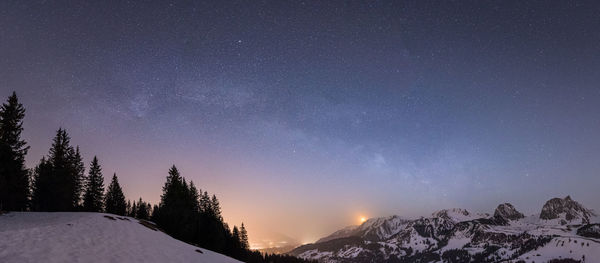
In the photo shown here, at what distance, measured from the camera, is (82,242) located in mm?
25609

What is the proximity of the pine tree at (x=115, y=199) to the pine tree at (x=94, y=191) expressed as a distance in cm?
271

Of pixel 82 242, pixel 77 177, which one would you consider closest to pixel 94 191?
pixel 77 177

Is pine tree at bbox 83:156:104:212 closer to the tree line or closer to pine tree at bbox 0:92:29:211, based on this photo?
the tree line

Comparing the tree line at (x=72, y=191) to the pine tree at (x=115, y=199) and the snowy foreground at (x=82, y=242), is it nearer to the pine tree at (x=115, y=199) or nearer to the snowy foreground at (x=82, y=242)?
the pine tree at (x=115, y=199)

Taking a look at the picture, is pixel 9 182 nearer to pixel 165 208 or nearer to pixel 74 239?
pixel 165 208

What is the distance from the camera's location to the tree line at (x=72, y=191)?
48.8 metres

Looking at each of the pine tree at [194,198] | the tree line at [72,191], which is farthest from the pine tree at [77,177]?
the pine tree at [194,198]

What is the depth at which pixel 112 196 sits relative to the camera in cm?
8119

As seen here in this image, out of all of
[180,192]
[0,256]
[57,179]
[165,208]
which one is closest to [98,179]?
[57,179]

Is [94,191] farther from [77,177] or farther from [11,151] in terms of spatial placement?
[11,151]

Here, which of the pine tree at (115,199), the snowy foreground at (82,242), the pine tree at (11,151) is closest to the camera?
the snowy foreground at (82,242)

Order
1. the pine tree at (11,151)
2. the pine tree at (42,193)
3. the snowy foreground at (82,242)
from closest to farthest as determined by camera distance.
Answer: the snowy foreground at (82,242)
the pine tree at (11,151)
the pine tree at (42,193)

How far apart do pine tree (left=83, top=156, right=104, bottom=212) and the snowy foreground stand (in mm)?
38774

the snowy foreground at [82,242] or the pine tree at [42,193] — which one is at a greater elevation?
the pine tree at [42,193]
